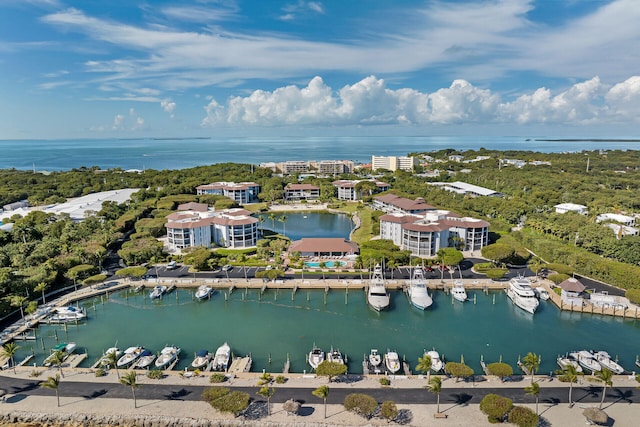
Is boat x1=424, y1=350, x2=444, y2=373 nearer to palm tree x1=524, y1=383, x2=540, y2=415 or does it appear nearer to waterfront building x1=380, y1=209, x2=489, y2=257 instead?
palm tree x1=524, y1=383, x2=540, y2=415

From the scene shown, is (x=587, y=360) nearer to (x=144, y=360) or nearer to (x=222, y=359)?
(x=222, y=359)

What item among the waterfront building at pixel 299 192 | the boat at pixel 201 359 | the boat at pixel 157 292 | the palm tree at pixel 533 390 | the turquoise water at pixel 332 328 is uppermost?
the waterfront building at pixel 299 192

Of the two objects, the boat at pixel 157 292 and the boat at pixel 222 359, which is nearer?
the boat at pixel 222 359

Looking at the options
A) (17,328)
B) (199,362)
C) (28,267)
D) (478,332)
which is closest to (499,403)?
(478,332)

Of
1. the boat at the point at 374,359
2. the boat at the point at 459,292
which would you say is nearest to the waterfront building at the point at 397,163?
the boat at the point at 459,292

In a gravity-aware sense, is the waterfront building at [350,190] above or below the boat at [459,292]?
above

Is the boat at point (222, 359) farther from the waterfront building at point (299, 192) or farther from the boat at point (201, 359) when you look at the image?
the waterfront building at point (299, 192)

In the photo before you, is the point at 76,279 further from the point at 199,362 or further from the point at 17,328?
the point at 199,362
